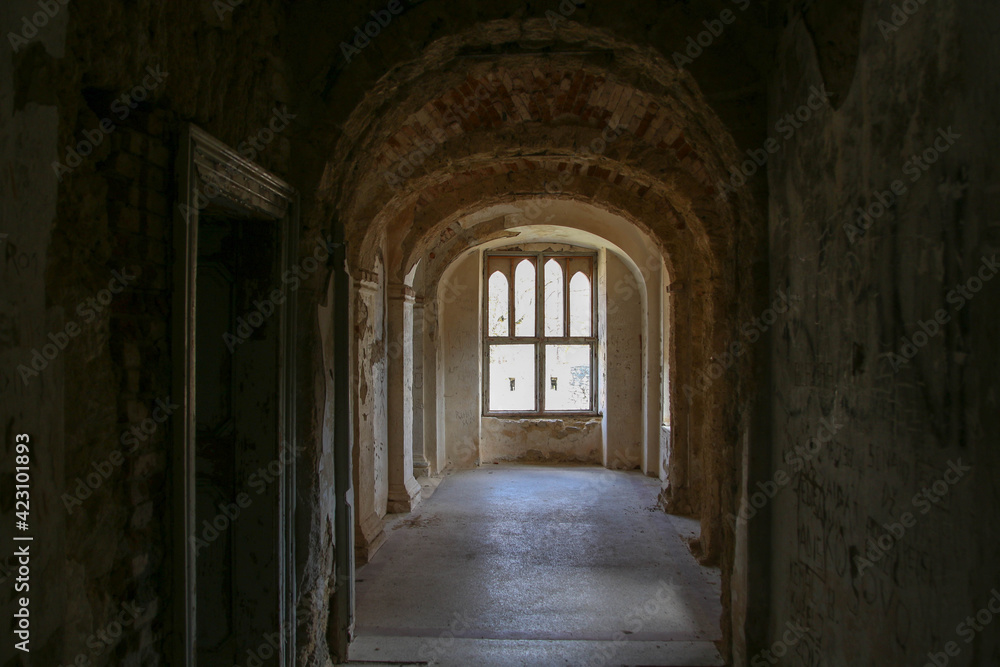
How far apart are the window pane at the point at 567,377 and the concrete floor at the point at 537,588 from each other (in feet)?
9.00

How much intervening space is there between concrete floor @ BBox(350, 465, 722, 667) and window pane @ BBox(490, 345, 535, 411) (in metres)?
2.79

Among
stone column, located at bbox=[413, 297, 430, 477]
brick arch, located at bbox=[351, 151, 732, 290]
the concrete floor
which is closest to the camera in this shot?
the concrete floor

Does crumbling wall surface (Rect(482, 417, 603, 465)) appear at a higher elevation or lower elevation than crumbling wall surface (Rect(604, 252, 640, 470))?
lower

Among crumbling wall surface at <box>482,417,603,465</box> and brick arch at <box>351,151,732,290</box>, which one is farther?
crumbling wall surface at <box>482,417,603,465</box>

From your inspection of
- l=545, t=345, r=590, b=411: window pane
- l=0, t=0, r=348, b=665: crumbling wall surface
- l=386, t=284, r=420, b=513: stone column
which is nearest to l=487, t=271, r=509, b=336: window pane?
l=545, t=345, r=590, b=411: window pane

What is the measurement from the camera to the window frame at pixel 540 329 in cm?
976

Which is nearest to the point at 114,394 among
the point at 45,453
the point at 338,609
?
the point at 45,453

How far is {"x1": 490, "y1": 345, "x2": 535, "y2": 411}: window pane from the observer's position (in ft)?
32.4

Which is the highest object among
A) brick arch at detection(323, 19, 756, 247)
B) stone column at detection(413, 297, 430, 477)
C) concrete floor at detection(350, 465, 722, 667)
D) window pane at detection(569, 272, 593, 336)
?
brick arch at detection(323, 19, 756, 247)

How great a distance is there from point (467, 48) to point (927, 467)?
2552 millimetres

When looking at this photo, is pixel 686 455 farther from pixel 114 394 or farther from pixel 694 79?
pixel 114 394

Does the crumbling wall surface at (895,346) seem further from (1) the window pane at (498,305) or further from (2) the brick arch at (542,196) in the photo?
(1) the window pane at (498,305)

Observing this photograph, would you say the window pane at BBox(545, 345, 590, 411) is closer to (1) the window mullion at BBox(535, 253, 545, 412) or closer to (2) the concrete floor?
(1) the window mullion at BBox(535, 253, 545, 412)

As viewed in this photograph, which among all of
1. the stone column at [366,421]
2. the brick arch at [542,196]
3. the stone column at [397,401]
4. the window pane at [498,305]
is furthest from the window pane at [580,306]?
the stone column at [366,421]
